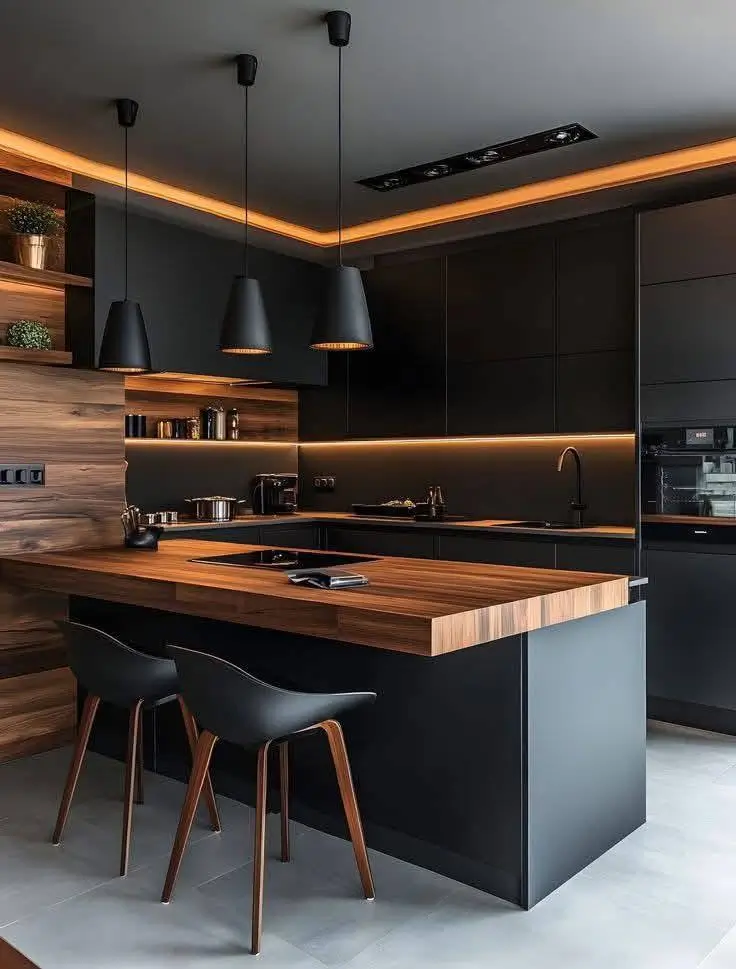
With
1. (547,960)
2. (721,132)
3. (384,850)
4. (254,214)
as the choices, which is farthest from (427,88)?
(547,960)

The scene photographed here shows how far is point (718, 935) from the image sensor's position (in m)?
2.39

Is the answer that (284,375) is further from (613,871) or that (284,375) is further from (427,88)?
(613,871)

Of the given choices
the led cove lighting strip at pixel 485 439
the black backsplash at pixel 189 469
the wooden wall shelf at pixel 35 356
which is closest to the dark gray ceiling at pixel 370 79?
the wooden wall shelf at pixel 35 356

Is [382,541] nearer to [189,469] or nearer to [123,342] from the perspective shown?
[189,469]

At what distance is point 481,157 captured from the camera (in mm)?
4395

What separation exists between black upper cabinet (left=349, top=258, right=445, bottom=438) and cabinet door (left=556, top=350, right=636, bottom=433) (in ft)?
2.73

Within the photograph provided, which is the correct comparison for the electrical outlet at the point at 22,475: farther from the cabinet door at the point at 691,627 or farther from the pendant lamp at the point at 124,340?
the cabinet door at the point at 691,627

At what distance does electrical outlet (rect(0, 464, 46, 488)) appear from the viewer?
4.02 metres

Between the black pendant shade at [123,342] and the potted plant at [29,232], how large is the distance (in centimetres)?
77

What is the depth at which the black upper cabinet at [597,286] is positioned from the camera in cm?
469

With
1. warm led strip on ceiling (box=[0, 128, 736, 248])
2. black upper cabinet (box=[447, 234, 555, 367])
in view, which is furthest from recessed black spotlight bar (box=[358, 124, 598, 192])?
black upper cabinet (box=[447, 234, 555, 367])

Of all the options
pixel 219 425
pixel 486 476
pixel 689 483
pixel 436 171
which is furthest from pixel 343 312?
pixel 219 425

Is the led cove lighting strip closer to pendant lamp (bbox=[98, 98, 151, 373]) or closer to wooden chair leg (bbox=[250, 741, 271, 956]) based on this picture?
pendant lamp (bbox=[98, 98, 151, 373])

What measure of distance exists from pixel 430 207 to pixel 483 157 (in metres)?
0.91
